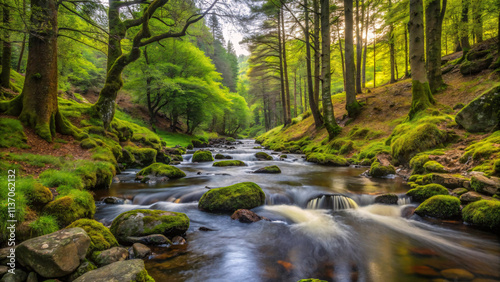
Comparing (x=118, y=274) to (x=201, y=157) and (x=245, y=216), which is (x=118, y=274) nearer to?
(x=245, y=216)

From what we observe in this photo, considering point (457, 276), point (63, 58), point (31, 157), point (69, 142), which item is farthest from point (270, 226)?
point (63, 58)

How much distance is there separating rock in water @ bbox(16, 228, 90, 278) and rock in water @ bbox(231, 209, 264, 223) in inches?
117

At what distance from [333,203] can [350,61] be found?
1030 cm

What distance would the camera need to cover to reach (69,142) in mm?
7676

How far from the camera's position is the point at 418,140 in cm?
757

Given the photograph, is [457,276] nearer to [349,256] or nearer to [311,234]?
[349,256]

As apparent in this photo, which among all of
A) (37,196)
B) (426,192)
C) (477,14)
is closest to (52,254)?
(37,196)

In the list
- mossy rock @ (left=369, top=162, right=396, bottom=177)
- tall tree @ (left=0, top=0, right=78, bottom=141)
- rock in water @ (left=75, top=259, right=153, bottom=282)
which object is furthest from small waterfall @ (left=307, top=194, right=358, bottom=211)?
tall tree @ (left=0, top=0, right=78, bottom=141)

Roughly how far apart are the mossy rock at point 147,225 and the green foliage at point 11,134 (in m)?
4.50

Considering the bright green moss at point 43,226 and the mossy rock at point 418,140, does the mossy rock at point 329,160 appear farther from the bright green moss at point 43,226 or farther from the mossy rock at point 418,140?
the bright green moss at point 43,226

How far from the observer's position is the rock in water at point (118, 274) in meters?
2.31

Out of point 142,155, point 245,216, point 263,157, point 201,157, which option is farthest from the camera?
point 263,157

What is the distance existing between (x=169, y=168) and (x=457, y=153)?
9.57 m

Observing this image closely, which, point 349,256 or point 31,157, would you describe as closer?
point 349,256
